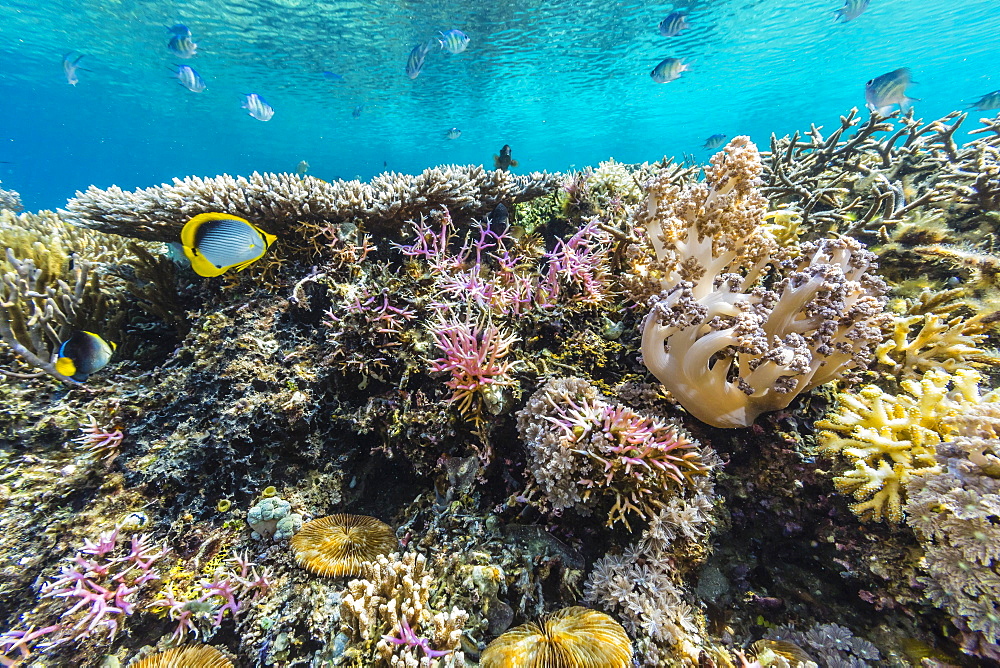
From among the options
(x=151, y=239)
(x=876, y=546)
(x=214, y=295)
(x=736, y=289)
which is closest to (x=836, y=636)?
(x=876, y=546)

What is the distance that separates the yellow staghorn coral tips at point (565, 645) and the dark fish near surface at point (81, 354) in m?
3.21

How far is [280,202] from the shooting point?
335 centimetres

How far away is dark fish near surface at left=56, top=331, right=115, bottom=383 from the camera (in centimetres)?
260

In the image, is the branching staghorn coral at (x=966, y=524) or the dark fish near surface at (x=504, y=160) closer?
the branching staghorn coral at (x=966, y=524)

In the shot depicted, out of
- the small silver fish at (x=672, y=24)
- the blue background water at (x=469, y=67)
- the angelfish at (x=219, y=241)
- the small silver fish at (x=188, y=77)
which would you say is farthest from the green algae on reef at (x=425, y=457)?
the blue background water at (x=469, y=67)

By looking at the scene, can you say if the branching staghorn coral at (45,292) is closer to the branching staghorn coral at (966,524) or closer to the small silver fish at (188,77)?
the branching staghorn coral at (966,524)

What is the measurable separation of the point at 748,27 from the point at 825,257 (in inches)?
1275

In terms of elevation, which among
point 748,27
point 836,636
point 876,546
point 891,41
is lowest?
point 836,636

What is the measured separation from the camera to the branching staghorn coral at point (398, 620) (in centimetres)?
181

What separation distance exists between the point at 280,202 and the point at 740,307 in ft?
12.1

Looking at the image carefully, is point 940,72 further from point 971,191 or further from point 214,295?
point 214,295

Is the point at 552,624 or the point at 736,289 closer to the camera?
the point at 552,624

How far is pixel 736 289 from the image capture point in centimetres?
237

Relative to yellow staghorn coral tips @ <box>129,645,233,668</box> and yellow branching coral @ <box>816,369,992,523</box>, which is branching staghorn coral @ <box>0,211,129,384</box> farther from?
yellow branching coral @ <box>816,369,992,523</box>
